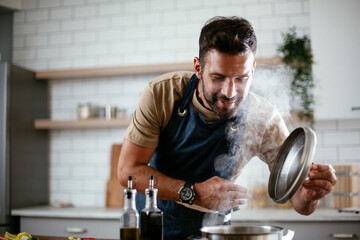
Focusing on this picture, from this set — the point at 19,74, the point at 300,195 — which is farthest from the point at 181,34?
the point at 300,195

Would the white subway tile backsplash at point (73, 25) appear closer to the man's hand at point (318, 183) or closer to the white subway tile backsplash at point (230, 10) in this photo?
the white subway tile backsplash at point (230, 10)

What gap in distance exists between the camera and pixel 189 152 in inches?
80.4

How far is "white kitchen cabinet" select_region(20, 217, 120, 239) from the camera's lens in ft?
10.7

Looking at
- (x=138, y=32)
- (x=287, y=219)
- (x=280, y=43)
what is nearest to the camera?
(x=287, y=219)

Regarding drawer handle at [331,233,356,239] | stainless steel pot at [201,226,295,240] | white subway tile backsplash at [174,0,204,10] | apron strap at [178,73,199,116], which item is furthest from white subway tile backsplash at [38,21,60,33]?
stainless steel pot at [201,226,295,240]

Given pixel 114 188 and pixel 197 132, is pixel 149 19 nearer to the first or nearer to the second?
pixel 114 188

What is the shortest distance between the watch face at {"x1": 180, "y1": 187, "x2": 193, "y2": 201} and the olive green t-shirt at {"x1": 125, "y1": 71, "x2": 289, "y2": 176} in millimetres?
339

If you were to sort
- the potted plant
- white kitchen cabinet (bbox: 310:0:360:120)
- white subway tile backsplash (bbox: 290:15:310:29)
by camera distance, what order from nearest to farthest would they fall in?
white kitchen cabinet (bbox: 310:0:360:120) → the potted plant → white subway tile backsplash (bbox: 290:15:310:29)

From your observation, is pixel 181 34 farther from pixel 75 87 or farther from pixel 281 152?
pixel 281 152

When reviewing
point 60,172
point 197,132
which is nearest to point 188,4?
point 60,172

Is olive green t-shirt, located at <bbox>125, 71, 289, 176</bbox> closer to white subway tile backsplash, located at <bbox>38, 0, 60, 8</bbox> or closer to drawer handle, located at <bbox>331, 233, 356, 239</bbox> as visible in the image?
drawer handle, located at <bbox>331, 233, 356, 239</bbox>

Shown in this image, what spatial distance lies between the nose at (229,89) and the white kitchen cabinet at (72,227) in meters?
1.95

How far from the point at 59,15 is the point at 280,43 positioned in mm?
2318

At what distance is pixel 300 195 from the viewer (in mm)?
1694
